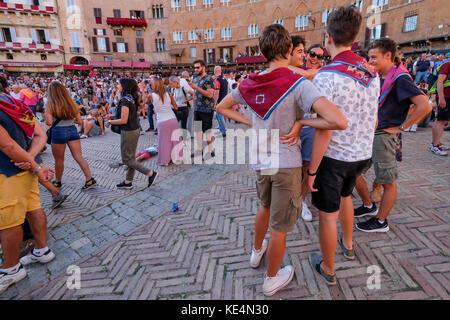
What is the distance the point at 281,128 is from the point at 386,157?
63.7 inches

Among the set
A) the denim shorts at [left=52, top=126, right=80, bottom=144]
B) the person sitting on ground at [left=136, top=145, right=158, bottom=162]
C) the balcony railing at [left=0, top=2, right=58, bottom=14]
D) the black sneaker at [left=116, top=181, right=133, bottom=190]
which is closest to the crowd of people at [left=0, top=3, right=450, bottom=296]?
the denim shorts at [left=52, top=126, right=80, bottom=144]

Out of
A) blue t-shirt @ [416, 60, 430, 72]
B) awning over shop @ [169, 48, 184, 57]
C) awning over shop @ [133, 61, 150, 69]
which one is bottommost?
blue t-shirt @ [416, 60, 430, 72]

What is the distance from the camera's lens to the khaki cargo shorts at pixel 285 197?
1.72 m

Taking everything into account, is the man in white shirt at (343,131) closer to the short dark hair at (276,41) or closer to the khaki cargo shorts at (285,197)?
the khaki cargo shorts at (285,197)

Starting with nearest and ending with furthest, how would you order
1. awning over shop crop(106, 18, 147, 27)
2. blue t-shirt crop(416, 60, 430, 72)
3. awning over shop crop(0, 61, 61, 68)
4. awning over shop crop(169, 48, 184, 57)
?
1. blue t-shirt crop(416, 60, 430, 72)
2. awning over shop crop(0, 61, 61, 68)
3. awning over shop crop(106, 18, 147, 27)
4. awning over shop crop(169, 48, 184, 57)

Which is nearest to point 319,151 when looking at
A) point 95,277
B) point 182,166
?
point 95,277

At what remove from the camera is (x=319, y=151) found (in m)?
1.71

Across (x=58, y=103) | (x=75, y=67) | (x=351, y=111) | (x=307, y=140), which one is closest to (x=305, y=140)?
(x=307, y=140)

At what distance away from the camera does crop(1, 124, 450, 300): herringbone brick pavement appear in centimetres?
205

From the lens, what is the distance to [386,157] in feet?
8.55

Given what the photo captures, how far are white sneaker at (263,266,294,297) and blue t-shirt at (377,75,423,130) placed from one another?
1.78 m

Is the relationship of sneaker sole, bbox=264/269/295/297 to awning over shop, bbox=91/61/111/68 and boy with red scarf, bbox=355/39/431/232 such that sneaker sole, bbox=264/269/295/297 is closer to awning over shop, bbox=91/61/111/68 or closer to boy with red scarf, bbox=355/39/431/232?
boy with red scarf, bbox=355/39/431/232

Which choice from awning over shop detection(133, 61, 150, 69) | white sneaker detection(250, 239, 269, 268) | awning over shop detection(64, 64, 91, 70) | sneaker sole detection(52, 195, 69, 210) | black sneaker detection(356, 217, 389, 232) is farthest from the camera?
awning over shop detection(133, 61, 150, 69)

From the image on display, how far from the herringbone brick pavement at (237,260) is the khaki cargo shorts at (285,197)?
69 centimetres
